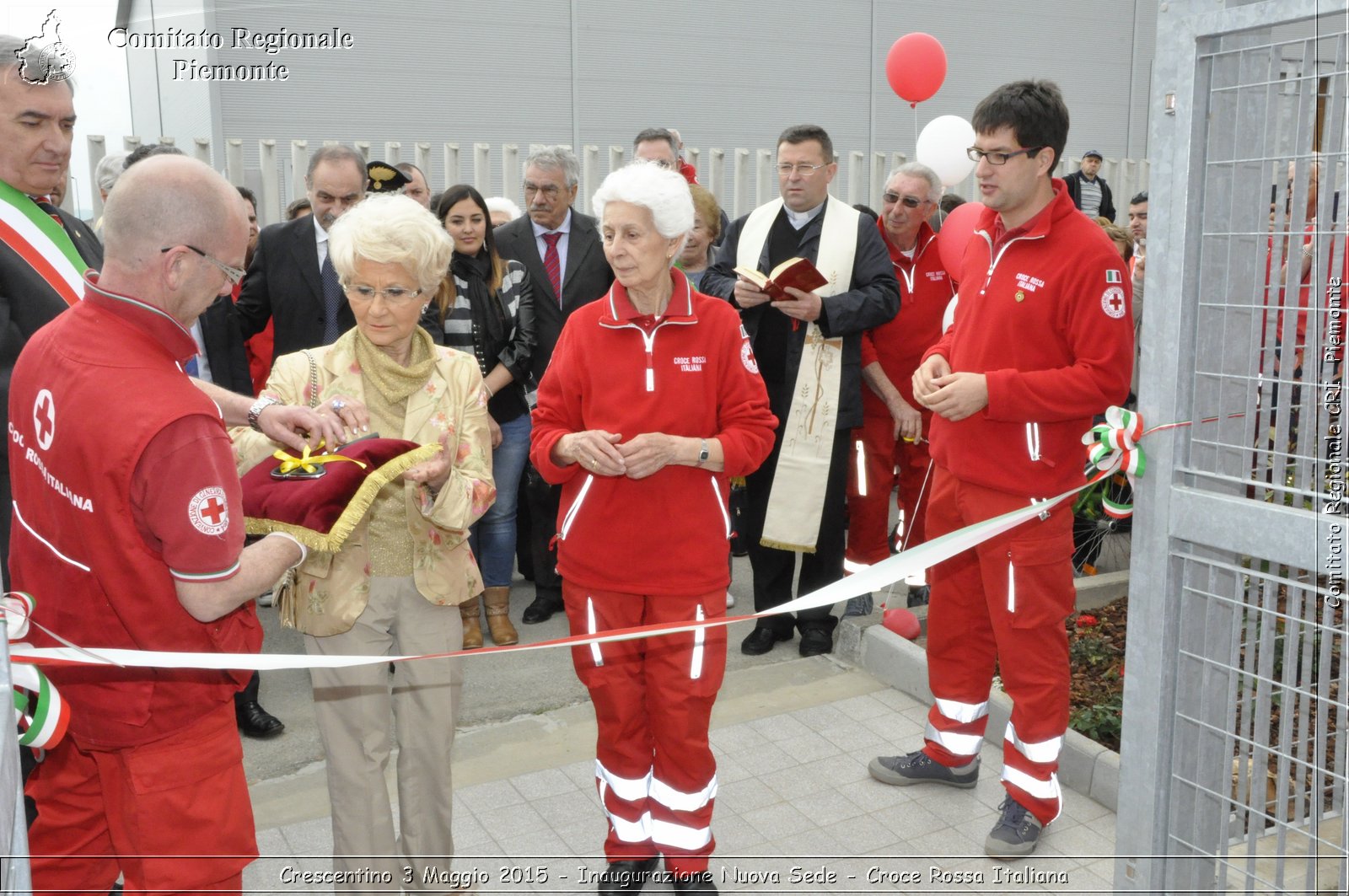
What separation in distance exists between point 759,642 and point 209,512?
357cm

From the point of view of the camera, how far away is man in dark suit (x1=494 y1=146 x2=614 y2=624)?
571 cm

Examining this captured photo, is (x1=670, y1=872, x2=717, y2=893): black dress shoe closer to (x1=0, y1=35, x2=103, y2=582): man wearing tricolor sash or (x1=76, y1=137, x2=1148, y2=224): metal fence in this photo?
(x1=0, y1=35, x2=103, y2=582): man wearing tricolor sash

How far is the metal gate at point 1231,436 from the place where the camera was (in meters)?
2.07

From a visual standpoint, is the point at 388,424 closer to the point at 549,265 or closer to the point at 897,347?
the point at 549,265

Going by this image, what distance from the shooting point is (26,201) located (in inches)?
109

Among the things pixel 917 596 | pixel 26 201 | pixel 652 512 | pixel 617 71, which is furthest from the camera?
pixel 617 71

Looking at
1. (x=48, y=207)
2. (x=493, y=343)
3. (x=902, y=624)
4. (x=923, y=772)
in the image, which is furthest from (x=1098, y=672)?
(x=48, y=207)

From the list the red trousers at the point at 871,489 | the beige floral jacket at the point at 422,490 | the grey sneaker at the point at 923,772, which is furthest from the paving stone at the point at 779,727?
the beige floral jacket at the point at 422,490

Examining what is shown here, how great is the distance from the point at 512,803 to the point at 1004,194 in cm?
272

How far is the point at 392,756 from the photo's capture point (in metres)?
4.32

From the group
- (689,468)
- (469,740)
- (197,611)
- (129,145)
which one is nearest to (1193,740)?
(689,468)

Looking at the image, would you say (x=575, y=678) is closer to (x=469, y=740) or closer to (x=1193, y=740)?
(x=469, y=740)

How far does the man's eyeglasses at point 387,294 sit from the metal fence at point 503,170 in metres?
3.91

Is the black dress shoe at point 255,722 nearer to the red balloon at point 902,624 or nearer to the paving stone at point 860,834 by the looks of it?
the paving stone at point 860,834
